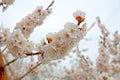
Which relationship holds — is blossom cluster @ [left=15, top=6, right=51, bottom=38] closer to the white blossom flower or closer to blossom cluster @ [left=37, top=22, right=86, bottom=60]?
blossom cluster @ [left=37, top=22, right=86, bottom=60]

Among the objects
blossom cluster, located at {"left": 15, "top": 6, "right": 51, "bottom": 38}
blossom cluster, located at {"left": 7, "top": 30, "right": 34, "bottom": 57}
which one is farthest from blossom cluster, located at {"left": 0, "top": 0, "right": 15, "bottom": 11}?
blossom cluster, located at {"left": 7, "top": 30, "right": 34, "bottom": 57}

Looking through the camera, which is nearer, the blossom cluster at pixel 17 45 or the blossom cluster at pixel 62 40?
the blossom cluster at pixel 62 40

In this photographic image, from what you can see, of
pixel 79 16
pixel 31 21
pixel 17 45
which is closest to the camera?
pixel 79 16

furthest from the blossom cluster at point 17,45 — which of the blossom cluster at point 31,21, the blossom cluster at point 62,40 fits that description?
the blossom cluster at point 31,21

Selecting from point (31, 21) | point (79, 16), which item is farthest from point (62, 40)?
point (31, 21)

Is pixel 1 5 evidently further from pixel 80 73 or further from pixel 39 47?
pixel 80 73

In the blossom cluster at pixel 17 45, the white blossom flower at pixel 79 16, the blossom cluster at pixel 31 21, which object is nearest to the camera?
the white blossom flower at pixel 79 16

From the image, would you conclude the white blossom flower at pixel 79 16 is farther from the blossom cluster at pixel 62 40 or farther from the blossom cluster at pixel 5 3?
the blossom cluster at pixel 5 3

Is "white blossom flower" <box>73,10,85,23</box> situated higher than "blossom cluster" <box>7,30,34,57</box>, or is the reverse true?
"white blossom flower" <box>73,10,85,23</box>

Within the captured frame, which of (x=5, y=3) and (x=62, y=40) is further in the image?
(x=5, y=3)

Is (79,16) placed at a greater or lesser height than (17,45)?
greater

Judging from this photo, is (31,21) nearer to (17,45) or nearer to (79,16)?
(17,45)
